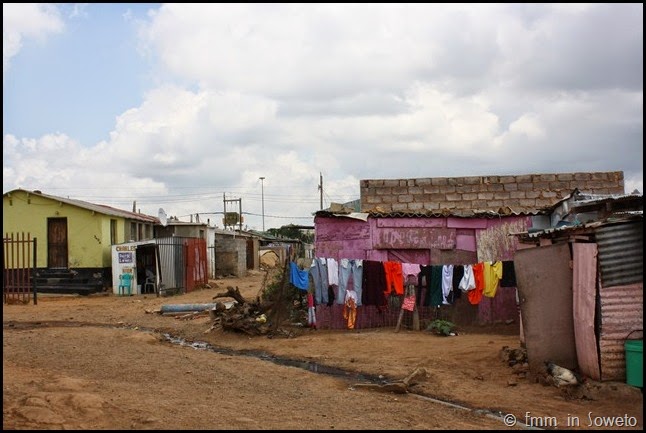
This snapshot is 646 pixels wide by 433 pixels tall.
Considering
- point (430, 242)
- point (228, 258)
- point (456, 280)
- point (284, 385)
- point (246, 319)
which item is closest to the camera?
point (284, 385)

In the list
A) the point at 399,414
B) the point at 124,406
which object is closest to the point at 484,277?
the point at 399,414

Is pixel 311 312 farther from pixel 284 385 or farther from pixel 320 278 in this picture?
pixel 284 385

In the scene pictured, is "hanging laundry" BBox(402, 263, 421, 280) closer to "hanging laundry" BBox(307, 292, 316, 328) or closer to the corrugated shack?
"hanging laundry" BBox(307, 292, 316, 328)

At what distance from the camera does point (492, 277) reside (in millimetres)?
14047

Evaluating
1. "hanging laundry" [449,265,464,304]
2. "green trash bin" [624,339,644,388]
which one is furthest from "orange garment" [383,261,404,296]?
"green trash bin" [624,339,644,388]

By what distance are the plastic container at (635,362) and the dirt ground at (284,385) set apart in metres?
0.12

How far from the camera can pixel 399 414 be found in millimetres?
7461

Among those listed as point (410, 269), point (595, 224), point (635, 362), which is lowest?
point (635, 362)

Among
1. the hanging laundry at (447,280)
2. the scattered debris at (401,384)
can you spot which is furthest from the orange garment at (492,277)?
the scattered debris at (401,384)

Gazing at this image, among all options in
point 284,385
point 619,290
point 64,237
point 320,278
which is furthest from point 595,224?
point 64,237

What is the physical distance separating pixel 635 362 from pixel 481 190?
930cm

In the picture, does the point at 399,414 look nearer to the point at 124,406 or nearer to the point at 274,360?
the point at 124,406

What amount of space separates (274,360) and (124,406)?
208 inches

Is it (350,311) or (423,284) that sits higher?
A: (423,284)
